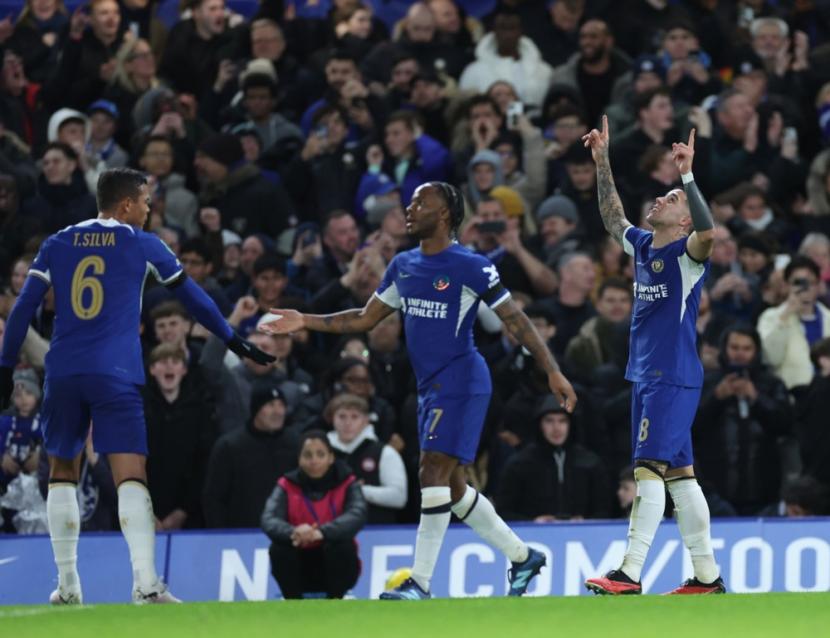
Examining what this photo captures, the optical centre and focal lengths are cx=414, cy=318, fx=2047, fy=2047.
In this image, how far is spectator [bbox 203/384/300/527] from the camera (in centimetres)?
1544

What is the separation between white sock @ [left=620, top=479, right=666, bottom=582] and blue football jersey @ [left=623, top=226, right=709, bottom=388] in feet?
2.05

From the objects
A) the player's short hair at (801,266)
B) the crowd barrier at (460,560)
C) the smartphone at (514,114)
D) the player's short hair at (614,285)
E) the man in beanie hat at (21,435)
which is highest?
the smartphone at (514,114)

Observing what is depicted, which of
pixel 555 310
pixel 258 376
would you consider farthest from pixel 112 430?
pixel 555 310

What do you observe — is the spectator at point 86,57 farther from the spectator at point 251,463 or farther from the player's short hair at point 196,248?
the spectator at point 251,463

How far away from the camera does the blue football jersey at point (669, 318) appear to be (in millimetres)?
11883

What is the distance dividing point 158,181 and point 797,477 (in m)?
6.87

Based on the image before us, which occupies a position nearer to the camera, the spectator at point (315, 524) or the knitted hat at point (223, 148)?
the spectator at point (315, 524)

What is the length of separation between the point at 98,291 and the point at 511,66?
9.63 metres

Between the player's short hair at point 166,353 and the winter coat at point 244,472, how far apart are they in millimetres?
715

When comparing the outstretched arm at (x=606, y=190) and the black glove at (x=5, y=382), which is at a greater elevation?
the outstretched arm at (x=606, y=190)

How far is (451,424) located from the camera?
12.4 meters

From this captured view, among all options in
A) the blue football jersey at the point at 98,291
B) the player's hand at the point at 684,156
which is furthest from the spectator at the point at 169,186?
the player's hand at the point at 684,156

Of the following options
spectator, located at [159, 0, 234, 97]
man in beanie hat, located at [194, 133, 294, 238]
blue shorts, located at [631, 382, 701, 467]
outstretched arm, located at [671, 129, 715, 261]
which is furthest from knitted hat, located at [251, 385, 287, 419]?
spectator, located at [159, 0, 234, 97]

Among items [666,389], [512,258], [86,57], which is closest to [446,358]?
Answer: [666,389]
